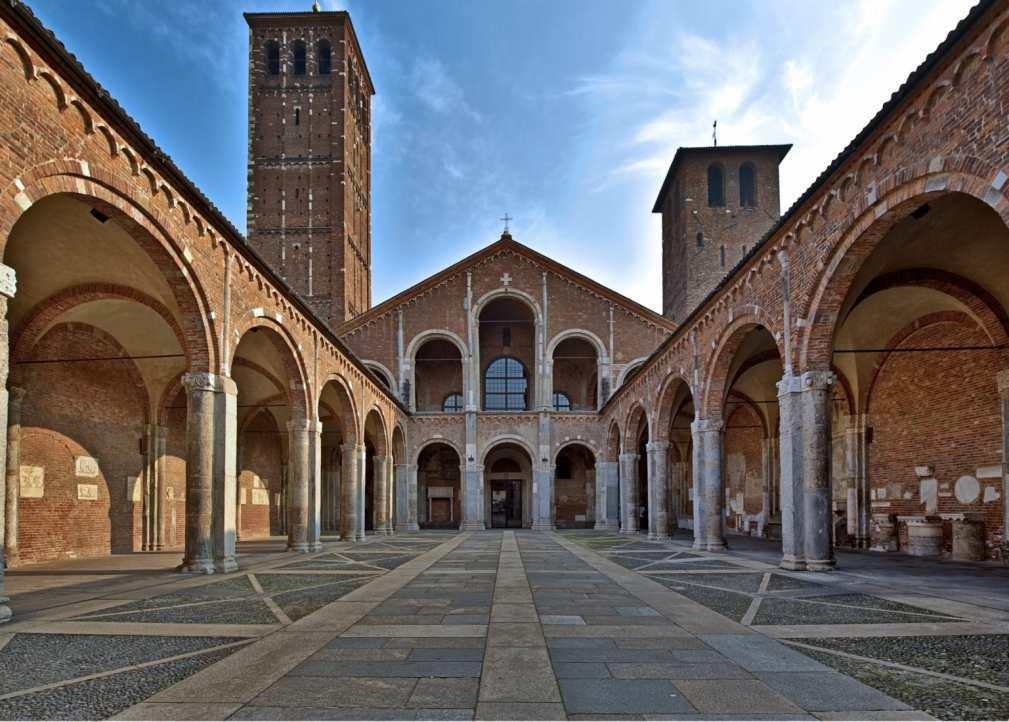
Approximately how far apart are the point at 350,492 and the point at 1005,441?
57.0ft

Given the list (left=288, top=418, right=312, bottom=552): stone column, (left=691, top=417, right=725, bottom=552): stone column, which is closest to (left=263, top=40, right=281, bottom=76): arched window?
(left=288, top=418, right=312, bottom=552): stone column

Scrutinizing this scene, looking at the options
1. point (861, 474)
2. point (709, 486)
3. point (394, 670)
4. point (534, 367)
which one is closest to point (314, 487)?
point (709, 486)

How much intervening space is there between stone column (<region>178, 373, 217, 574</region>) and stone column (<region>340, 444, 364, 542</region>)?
33.1ft

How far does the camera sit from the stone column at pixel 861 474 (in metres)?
18.7

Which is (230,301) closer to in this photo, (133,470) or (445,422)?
(133,470)

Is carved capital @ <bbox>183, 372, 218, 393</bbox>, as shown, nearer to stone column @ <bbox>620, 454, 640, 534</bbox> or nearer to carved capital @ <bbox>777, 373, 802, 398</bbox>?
carved capital @ <bbox>777, 373, 802, 398</bbox>

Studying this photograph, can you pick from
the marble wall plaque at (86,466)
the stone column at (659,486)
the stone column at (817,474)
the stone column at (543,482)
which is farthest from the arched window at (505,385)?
the stone column at (817,474)

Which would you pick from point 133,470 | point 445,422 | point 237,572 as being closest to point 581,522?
point 445,422

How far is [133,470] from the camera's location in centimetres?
1838

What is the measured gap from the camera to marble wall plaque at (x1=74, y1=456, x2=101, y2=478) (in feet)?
53.1

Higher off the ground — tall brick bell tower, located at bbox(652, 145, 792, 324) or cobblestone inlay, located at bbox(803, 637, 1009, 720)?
tall brick bell tower, located at bbox(652, 145, 792, 324)

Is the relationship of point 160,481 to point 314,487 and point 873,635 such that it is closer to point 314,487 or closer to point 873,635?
point 314,487

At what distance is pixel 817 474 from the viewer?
1224cm

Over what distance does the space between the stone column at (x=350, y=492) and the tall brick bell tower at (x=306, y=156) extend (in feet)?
67.9
